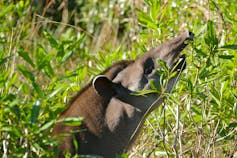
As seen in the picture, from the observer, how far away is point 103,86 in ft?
18.0

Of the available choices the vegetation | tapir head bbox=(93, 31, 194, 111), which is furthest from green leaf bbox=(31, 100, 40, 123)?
tapir head bbox=(93, 31, 194, 111)

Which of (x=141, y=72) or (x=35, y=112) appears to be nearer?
(x=35, y=112)

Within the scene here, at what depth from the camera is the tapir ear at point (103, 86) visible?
5430 millimetres

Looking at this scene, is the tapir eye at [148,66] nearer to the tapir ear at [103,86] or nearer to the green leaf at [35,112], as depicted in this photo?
the tapir ear at [103,86]

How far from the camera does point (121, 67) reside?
5.68m

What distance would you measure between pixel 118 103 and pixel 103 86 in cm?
20

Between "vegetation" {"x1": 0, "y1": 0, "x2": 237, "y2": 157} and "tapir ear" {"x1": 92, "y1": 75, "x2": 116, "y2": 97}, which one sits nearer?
"vegetation" {"x1": 0, "y1": 0, "x2": 237, "y2": 157}

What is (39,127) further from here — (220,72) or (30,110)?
(220,72)

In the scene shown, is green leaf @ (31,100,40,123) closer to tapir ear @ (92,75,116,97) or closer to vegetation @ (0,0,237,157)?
vegetation @ (0,0,237,157)

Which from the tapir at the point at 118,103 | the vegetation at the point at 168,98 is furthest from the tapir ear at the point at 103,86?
the vegetation at the point at 168,98

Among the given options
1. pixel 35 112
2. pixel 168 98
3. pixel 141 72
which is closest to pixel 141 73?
pixel 141 72

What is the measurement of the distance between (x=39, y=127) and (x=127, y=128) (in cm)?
131

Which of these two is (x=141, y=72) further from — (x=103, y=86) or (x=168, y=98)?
(x=168, y=98)

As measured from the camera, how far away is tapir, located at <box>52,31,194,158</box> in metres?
5.41
